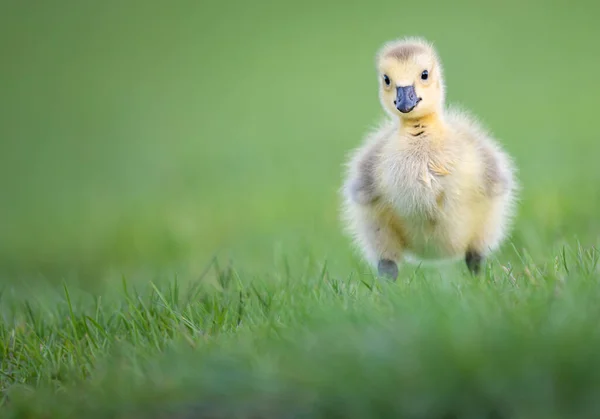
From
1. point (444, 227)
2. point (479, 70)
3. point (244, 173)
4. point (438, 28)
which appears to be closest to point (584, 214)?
point (444, 227)

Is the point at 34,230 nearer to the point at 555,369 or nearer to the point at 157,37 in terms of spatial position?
the point at 555,369

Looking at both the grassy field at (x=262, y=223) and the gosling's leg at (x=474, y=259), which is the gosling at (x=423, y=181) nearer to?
the gosling's leg at (x=474, y=259)

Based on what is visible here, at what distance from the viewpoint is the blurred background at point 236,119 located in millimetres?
9266

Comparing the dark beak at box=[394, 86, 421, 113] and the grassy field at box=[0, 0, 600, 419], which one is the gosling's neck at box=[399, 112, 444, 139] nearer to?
the dark beak at box=[394, 86, 421, 113]

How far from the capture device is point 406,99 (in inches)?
203

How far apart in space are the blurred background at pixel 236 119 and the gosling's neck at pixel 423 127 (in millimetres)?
969

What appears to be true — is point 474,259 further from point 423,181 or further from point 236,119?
point 236,119

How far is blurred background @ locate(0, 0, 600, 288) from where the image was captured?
927cm

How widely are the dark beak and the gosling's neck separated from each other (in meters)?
0.16

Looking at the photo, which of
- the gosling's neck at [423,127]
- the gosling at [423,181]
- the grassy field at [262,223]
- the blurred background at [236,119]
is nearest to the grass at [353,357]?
the grassy field at [262,223]

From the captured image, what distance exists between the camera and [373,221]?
17.7 feet

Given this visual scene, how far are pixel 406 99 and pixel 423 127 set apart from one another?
24 cm

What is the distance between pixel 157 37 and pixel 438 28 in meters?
7.67

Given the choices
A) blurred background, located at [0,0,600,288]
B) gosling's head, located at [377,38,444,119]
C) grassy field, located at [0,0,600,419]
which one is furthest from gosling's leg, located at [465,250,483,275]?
gosling's head, located at [377,38,444,119]
